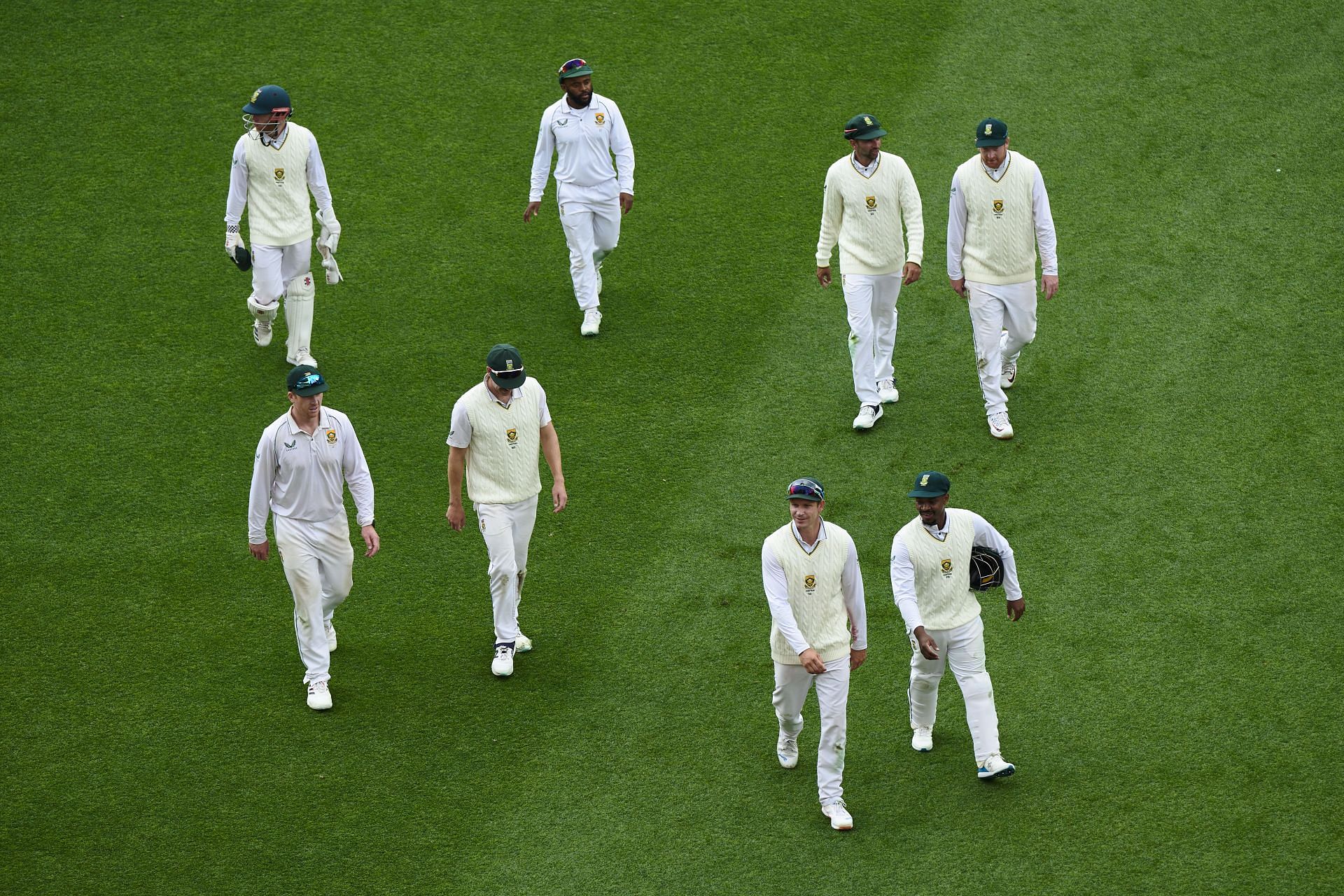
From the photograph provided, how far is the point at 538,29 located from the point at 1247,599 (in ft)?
34.4

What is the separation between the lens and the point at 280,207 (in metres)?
11.8

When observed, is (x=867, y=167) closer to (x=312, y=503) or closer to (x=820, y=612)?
(x=820, y=612)

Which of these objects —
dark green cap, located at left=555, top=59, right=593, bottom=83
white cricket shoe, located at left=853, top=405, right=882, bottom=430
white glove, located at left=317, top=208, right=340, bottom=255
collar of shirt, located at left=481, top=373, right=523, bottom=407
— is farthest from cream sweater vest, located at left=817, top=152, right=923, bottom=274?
white glove, located at left=317, top=208, right=340, bottom=255

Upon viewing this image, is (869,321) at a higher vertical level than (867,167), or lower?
lower

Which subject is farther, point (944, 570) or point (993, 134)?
point (993, 134)

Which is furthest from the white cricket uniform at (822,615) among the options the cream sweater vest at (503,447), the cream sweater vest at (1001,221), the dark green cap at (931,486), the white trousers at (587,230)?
the white trousers at (587,230)

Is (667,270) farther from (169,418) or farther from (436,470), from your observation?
(169,418)

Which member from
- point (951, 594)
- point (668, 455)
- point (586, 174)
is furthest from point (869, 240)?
point (951, 594)

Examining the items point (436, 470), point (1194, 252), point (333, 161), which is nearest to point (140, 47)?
point (333, 161)

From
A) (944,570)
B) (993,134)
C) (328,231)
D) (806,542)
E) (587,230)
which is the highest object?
(993,134)

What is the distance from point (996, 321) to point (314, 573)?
531cm

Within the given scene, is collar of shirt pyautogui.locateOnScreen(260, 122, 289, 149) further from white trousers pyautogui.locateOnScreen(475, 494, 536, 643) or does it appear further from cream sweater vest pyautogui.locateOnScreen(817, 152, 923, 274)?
cream sweater vest pyautogui.locateOnScreen(817, 152, 923, 274)

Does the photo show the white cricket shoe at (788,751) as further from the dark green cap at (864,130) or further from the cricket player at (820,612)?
the dark green cap at (864,130)

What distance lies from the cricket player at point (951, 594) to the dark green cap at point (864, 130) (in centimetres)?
358
